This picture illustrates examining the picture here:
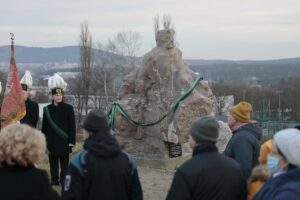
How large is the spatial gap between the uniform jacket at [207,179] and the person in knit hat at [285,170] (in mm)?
333

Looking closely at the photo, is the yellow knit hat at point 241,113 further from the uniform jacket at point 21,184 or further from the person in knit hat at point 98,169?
the uniform jacket at point 21,184

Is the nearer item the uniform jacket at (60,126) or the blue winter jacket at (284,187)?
the blue winter jacket at (284,187)

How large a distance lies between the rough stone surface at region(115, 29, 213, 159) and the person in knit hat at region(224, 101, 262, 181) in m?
6.20

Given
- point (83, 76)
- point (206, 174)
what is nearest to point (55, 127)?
point (206, 174)

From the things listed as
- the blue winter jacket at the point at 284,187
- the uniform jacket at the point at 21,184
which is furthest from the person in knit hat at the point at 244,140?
the uniform jacket at the point at 21,184

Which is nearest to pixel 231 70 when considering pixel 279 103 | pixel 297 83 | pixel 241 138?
pixel 297 83

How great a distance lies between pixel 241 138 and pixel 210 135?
3.10 ft

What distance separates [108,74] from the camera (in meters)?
45.7

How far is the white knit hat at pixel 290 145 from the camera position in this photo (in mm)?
3344

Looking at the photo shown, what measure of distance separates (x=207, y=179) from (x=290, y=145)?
2.09 feet

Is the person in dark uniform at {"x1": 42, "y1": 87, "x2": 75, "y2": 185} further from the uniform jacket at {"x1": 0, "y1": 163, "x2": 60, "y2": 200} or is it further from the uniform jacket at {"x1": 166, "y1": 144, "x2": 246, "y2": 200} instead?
the uniform jacket at {"x1": 0, "y1": 163, "x2": 60, "y2": 200}

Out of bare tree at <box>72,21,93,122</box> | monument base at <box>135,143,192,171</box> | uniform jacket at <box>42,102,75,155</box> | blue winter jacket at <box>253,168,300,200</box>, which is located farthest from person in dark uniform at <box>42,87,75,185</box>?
bare tree at <box>72,21,93,122</box>

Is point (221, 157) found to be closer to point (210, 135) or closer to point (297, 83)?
point (210, 135)

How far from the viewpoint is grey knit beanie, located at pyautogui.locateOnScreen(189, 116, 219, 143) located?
12.6 feet
